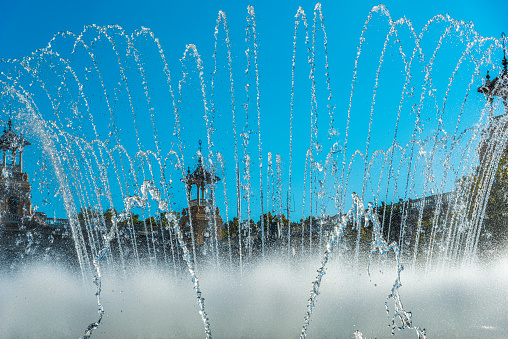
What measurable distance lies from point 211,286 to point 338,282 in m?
2.78

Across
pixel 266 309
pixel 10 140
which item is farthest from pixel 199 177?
pixel 266 309

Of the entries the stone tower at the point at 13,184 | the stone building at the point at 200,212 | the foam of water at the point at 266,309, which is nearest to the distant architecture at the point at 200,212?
the stone building at the point at 200,212

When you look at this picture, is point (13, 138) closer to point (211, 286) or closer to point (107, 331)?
point (211, 286)

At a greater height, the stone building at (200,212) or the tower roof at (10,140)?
the tower roof at (10,140)

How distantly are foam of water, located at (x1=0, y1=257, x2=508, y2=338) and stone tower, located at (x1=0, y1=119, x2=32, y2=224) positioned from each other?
924 inches

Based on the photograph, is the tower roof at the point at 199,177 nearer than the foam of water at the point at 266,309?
No

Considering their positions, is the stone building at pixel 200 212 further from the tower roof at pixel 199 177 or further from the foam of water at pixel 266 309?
the foam of water at pixel 266 309

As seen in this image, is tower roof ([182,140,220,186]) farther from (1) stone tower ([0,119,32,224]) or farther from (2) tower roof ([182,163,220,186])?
(1) stone tower ([0,119,32,224])

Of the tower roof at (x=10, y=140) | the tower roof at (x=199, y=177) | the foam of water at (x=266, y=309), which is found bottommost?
the foam of water at (x=266, y=309)

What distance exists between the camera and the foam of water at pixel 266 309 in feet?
22.9

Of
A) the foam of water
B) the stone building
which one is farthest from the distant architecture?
the foam of water

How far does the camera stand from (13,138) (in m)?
31.3

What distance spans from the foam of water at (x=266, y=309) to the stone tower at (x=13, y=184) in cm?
2346

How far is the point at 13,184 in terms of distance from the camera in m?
34.8
